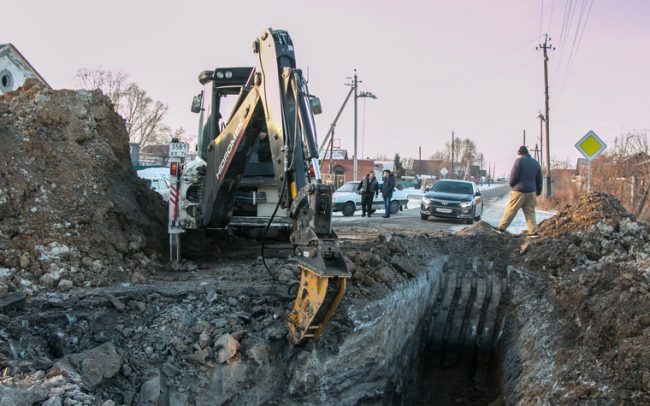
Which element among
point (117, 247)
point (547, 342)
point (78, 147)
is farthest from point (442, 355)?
point (78, 147)

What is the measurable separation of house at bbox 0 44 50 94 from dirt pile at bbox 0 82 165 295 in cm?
1321

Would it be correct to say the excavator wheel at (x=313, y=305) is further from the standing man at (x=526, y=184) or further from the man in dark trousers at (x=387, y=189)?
the man in dark trousers at (x=387, y=189)

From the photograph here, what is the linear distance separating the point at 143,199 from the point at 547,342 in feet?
20.6

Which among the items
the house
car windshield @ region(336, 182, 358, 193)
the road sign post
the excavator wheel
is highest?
the house

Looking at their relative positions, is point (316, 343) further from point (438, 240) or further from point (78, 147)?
point (78, 147)

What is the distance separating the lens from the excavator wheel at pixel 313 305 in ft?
13.9

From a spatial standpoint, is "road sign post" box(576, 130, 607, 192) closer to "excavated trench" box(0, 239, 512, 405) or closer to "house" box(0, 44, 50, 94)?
"excavated trench" box(0, 239, 512, 405)

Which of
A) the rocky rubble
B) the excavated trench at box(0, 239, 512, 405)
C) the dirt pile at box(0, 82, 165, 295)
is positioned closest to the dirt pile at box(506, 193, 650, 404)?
the rocky rubble

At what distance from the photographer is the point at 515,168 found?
9734mm

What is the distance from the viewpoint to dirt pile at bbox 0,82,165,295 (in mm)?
6160

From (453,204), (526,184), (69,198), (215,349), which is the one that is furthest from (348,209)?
(215,349)

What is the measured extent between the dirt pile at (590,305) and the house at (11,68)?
19.5 meters

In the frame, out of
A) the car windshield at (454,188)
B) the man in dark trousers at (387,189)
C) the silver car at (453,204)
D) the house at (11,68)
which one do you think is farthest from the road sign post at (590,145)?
the house at (11,68)

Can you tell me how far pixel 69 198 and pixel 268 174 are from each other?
2.65m
